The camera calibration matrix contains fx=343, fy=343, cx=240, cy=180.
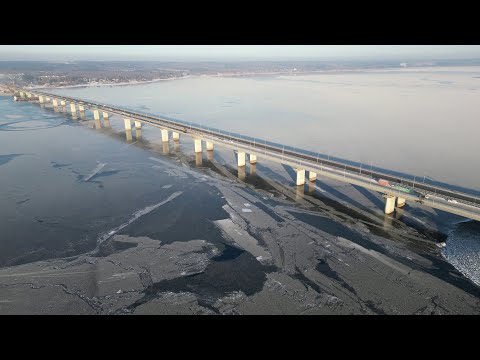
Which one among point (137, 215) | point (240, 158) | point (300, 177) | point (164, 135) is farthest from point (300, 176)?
point (164, 135)

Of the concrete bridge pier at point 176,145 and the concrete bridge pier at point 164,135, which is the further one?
the concrete bridge pier at point 164,135

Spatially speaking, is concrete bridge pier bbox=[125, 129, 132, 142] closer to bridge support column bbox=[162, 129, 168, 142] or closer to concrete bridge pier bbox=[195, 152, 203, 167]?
bridge support column bbox=[162, 129, 168, 142]

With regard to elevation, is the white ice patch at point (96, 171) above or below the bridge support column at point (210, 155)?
above

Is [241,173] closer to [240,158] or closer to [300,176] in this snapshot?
[240,158]

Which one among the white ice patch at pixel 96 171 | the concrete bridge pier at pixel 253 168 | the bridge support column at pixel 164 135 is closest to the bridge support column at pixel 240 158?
the concrete bridge pier at pixel 253 168

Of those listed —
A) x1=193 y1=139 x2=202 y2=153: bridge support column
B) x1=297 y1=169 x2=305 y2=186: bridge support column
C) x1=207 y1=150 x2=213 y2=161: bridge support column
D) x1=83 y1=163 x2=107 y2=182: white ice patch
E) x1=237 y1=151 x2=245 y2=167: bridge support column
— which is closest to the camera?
x1=297 y1=169 x2=305 y2=186: bridge support column

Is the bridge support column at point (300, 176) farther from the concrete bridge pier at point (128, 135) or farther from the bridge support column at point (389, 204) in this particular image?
the concrete bridge pier at point (128, 135)

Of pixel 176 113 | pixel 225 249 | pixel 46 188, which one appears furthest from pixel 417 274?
pixel 176 113

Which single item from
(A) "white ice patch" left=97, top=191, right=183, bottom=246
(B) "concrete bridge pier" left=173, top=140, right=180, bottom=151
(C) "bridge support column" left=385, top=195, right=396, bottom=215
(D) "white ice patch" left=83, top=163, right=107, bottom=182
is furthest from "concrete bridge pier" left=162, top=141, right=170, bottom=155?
(C) "bridge support column" left=385, top=195, right=396, bottom=215
